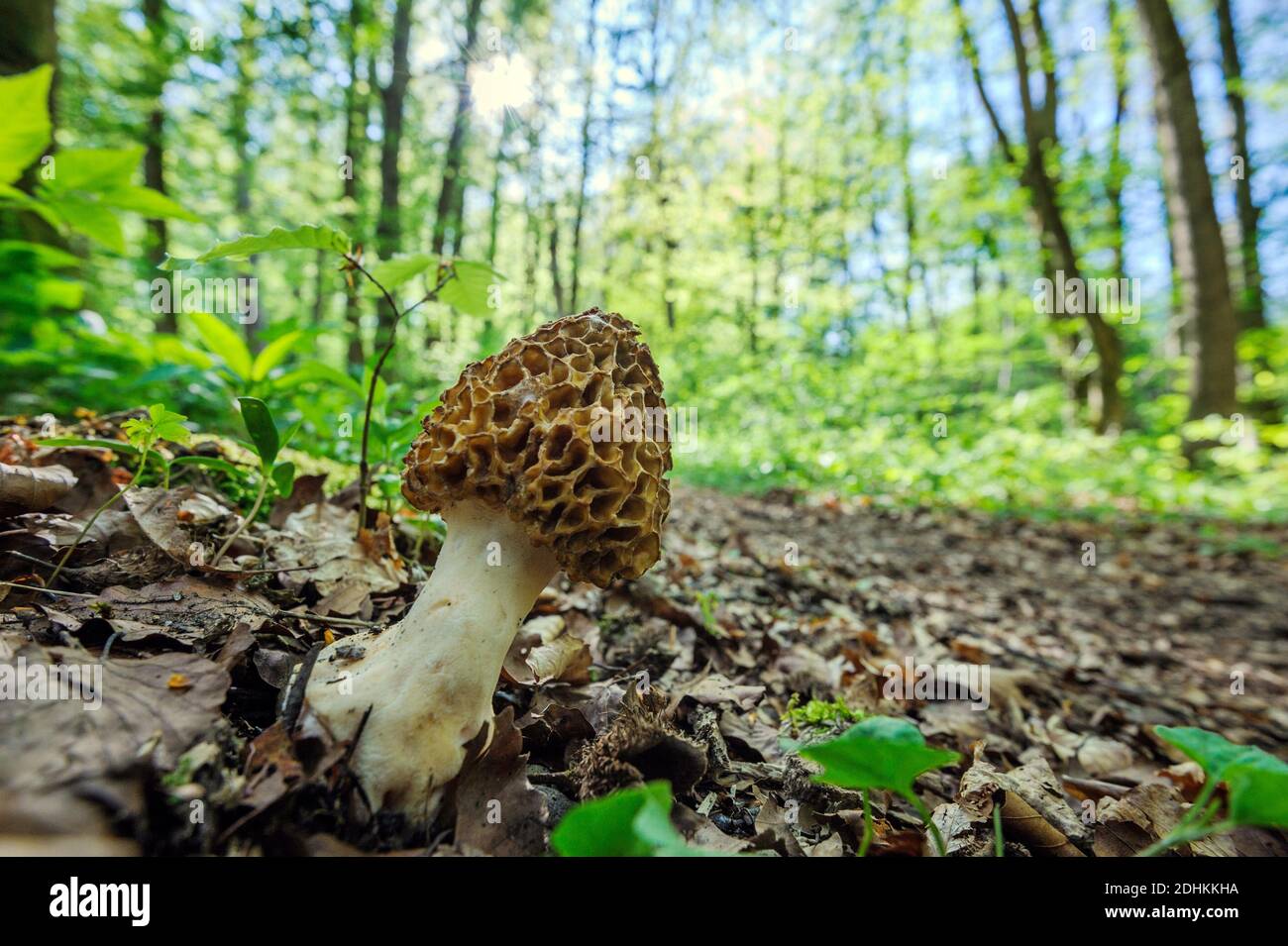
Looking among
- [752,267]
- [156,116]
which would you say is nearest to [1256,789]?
[156,116]

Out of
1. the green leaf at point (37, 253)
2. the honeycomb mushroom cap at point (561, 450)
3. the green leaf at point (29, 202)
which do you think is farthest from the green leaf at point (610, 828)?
the green leaf at point (37, 253)

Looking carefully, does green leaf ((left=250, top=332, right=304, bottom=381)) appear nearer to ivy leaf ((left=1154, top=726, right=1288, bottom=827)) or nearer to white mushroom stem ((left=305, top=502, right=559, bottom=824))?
white mushroom stem ((left=305, top=502, right=559, bottom=824))

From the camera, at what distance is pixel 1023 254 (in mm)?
16156

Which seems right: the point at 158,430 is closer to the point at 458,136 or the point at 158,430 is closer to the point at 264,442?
the point at 264,442

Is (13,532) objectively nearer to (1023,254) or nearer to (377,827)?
(377,827)

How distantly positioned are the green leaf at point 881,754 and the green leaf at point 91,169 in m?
3.69

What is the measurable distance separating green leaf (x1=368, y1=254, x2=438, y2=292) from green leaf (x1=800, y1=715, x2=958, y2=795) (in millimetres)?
2120

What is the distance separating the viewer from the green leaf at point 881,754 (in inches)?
49.9

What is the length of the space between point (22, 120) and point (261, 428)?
198 cm

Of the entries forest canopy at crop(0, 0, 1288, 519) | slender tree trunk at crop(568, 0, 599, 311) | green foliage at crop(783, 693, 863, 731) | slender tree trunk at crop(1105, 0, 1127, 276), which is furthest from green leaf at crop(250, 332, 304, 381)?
slender tree trunk at crop(568, 0, 599, 311)

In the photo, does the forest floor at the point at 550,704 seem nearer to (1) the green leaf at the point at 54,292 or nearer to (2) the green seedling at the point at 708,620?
(2) the green seedling at the point at 708,620

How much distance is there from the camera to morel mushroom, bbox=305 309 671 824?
5.47ft
